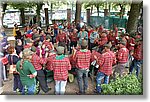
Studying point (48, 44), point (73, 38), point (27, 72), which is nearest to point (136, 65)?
point (73, 38)

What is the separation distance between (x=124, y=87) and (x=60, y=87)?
1448 mm

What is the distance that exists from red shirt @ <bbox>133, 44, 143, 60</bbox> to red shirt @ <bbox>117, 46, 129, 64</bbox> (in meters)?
0.20

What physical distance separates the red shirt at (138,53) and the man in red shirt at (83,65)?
1.14 m


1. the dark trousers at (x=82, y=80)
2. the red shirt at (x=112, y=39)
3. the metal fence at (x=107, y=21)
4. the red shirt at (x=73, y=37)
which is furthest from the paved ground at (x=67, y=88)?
the metal fence at (x=107, y=21)

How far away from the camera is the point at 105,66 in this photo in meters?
6.17

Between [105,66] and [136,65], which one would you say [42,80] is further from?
[136,65]

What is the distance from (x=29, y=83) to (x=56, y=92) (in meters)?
0.72

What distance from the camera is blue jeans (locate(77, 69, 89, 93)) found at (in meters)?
6.25

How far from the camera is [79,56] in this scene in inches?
239

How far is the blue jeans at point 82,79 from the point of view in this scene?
246 inches

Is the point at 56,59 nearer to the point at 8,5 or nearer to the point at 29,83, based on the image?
the point at 29,83

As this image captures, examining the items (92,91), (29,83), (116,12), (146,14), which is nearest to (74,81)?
(92,91)

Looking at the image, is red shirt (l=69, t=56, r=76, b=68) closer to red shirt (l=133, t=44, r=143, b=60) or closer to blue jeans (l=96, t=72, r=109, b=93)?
blue jeans (l=96, t=72, r=109, b=93)

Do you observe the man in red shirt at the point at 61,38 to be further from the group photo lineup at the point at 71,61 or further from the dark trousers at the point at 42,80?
the dark trousers at the point at 42,80
